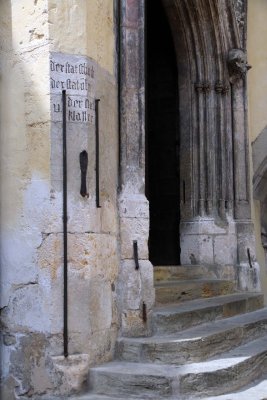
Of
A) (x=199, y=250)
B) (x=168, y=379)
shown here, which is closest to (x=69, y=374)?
(x=168, y=379)

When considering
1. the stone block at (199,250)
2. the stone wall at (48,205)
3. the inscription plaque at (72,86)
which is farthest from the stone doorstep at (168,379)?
Result: the stone block at (199,250)

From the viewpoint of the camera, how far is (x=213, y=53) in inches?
313

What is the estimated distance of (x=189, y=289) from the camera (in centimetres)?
649

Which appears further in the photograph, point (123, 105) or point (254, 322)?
point (254, 322)

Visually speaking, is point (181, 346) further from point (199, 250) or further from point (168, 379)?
point (199, 250)

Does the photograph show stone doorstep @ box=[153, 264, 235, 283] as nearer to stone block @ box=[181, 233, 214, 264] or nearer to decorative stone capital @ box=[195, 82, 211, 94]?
stone block @ box=[181, 233, 214, 264]

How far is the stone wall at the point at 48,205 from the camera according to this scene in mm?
4684

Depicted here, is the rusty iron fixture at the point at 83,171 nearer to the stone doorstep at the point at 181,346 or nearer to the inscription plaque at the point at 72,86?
the inscription plaque at the point at 72,86

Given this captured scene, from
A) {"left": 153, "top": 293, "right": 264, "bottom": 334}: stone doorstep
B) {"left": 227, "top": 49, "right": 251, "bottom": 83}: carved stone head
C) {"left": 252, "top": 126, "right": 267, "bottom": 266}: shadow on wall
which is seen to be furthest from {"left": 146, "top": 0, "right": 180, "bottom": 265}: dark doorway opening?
{"left": 252, "top": 126, "right": 267, "bottom": 266}: shadow on wall

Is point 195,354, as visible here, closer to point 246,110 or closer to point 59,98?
point 59,98

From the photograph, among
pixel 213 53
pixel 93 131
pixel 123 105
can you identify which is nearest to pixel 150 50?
pixel 213 53

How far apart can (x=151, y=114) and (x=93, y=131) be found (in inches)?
128

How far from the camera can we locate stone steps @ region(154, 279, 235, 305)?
609cm

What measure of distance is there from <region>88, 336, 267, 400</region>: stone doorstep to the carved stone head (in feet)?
13.5
